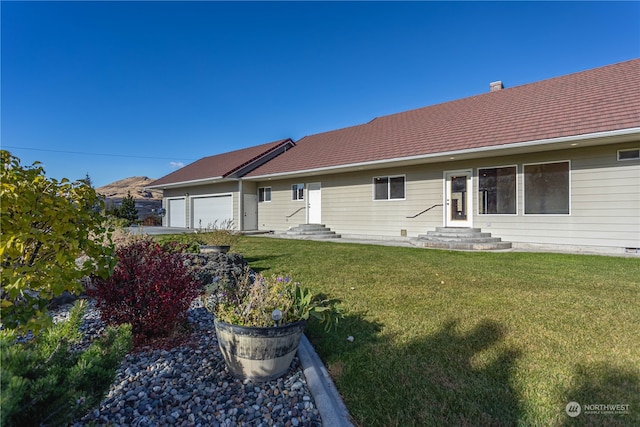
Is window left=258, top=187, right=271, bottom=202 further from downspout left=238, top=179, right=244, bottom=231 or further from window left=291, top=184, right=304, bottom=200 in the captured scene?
window left=291, top=184, right=304, bottom=200

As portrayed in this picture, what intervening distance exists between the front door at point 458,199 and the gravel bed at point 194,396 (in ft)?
31.3

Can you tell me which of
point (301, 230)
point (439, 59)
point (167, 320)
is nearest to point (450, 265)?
point (167, 320)

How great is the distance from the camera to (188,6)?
8.03 meters

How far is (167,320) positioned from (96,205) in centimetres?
126

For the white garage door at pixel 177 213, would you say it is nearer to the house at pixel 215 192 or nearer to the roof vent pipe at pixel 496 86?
the house at pixel 215 192

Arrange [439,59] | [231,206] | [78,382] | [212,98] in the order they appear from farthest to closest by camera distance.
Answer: [212,98] → [231,206] → [439,59] → [78,382]

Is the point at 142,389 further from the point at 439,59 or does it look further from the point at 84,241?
the point at 439,59

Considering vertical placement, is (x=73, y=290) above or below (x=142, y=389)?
above

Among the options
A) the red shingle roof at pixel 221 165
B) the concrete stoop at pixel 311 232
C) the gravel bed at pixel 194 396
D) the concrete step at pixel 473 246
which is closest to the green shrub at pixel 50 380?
the gravel bed at pixel 194 396

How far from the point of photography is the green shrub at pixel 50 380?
1.14 metres

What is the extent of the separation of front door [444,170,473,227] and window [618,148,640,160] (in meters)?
3.65

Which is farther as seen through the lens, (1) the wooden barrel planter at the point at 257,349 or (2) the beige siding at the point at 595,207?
(2) the beige siding at the point at 595,207

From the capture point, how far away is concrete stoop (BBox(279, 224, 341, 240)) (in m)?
13.7

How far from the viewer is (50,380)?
1.32 meters
